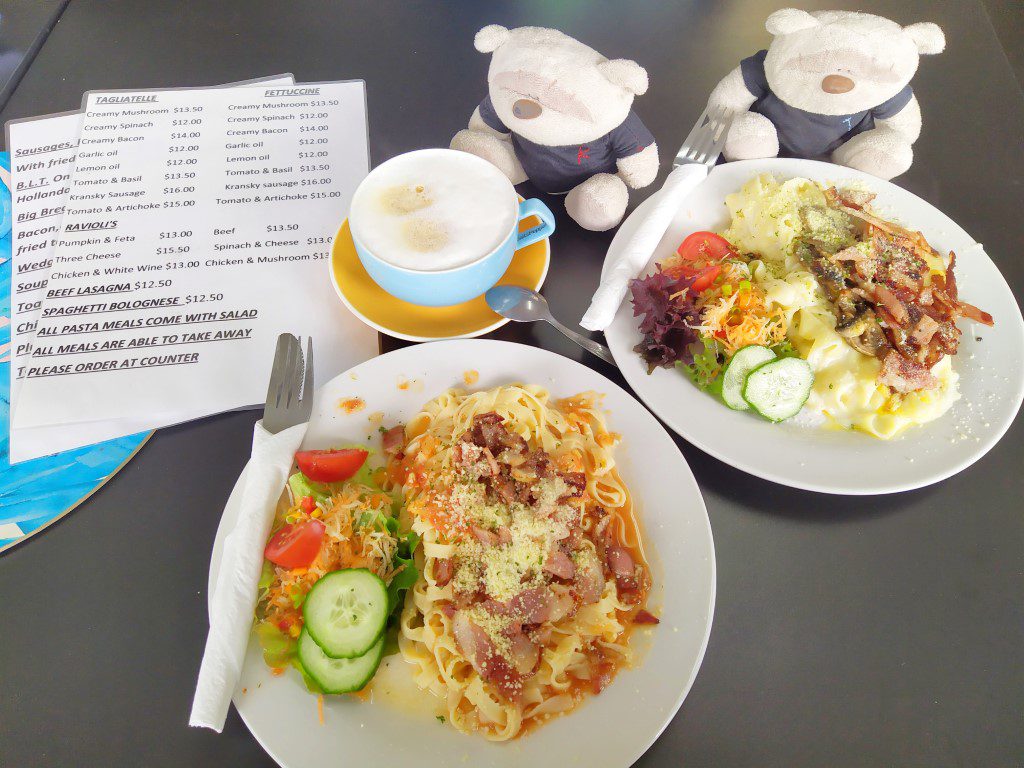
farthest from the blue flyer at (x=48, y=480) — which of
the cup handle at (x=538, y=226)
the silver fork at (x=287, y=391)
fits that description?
the cup handle at (x=538, y=226)

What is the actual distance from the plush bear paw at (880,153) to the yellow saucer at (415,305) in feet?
3.99

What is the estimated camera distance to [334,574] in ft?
4.52

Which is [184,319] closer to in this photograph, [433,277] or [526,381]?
[433,277]

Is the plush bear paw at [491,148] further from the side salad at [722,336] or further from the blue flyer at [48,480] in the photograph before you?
the blue flyer at [48,480]

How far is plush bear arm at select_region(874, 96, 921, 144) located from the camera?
6.95 feet

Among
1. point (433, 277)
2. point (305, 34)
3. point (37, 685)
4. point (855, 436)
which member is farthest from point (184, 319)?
point (855, 436)

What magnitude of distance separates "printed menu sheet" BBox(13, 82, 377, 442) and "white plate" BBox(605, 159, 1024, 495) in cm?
94

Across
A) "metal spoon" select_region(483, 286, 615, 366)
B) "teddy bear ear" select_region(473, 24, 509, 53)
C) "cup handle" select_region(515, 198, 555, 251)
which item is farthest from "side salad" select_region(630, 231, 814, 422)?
"teddy bear ear" select_region(473, 24, 509, 53)

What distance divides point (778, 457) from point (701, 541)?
367mm

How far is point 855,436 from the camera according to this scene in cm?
→ 173

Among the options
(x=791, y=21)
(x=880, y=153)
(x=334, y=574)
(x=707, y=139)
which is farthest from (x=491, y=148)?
(x=334, y=574)

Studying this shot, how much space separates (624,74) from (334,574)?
5.22 feet

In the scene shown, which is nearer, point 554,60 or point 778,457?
point 778,457

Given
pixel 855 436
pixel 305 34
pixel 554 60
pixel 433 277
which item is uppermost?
pixel 554 60
